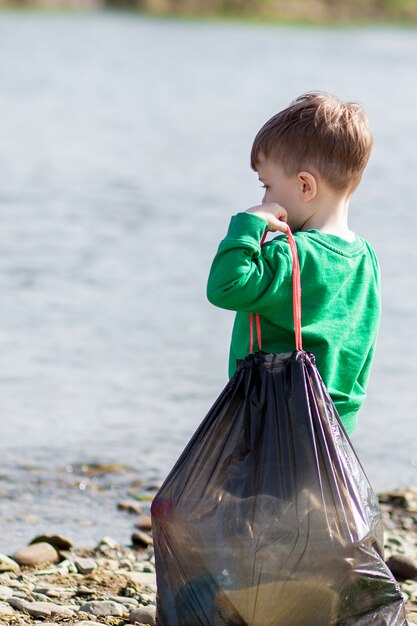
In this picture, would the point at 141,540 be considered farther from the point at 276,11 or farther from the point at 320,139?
the point at 276,11

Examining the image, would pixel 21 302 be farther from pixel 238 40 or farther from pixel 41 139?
pixel 238 40

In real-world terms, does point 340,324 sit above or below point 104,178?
above

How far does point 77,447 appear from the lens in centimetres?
617

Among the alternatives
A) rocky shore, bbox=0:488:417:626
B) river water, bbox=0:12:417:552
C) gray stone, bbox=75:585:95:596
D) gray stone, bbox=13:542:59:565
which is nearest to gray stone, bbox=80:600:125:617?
rocky shore, bbox=0:488:417:626

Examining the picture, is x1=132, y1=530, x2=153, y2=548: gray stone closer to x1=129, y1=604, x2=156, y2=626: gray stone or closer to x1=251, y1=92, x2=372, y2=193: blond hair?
x1=129, y1=604, x2=156, y2=626: gray stone

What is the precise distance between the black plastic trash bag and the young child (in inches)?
5.3

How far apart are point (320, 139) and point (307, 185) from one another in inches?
4.8

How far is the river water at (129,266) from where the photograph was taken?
611 cm

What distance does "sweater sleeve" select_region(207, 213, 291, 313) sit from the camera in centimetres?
298

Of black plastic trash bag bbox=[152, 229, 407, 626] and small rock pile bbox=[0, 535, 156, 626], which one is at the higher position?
black plastic trash bag bbox=[152, 229, 407, 626]

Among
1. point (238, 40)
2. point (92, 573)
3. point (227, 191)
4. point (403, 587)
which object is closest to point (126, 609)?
point (92, 573)

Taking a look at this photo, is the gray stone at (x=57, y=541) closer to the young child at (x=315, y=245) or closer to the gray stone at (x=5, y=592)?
the gray stone at (x=5, y=592)

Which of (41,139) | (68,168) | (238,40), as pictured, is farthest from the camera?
(238,40)

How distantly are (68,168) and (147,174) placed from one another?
928 mm
